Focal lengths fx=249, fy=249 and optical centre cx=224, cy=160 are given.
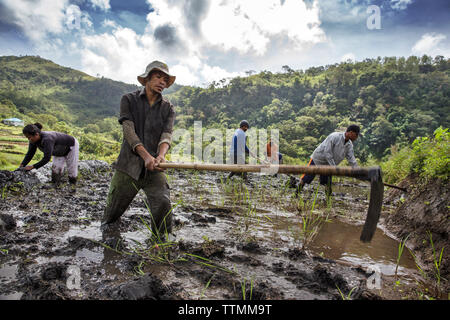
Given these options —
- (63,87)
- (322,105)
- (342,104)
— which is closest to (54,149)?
(342,104)

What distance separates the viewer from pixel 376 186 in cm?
175

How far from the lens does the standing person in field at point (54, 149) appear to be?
4.74m

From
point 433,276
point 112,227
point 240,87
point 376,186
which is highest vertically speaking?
point 240,87

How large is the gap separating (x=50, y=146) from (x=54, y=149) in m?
0.42

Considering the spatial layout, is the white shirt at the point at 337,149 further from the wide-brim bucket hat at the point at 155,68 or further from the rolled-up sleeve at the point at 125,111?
the rolled-up sleeve at the point at 125,111

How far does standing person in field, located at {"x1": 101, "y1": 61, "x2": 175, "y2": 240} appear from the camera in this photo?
2.68 m

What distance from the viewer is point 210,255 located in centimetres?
242

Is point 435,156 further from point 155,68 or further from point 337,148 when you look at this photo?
point 155,68

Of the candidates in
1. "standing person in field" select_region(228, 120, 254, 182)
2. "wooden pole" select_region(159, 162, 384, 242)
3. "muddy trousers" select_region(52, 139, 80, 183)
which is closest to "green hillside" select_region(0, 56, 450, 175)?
"muddy trousers" select_region(52, 139, 80, 183)

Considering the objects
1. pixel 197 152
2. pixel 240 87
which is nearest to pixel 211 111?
pixel 240 87

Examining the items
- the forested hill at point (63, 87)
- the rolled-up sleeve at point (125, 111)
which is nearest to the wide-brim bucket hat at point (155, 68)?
the rolled-up sleeve at point (125, 111)

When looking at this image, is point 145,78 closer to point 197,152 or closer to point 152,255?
point 152,255

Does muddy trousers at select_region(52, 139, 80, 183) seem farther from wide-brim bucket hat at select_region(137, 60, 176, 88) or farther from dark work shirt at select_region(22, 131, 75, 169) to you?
wide-brim bucket hat at select_region(137, 60, 176, 88)

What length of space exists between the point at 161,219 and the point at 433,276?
106 inches
